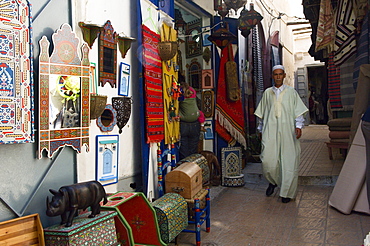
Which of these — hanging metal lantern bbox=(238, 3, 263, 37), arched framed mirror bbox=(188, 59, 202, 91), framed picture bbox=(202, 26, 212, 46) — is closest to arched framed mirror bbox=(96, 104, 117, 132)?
arched framed mirror bbox=(188, 59, 202, 91)

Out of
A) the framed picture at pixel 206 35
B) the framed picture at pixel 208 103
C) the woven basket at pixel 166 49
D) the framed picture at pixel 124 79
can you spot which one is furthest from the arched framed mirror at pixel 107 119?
the framed picture at pixel 206 35

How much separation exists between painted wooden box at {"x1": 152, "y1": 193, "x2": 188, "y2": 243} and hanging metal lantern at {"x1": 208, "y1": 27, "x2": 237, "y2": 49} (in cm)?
340

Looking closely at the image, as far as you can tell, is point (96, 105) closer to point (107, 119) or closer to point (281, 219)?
point (107, 119)

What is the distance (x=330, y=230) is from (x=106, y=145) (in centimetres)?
256

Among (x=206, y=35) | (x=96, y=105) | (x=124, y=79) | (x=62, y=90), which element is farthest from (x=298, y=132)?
(x=62, y=90)

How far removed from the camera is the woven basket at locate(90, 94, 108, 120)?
3168 millimetres

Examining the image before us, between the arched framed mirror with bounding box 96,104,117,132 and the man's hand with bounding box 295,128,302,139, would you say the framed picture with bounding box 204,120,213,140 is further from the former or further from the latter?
the arched framed mirror with bounding box 96,104,117,132

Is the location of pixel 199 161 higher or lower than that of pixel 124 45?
lower

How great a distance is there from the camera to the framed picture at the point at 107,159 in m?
3.47

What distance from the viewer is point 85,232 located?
8.19ft

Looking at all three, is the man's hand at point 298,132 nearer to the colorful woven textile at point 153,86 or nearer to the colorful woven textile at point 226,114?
the colorful woven textile at point 226,114

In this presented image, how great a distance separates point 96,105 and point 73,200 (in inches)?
37.3

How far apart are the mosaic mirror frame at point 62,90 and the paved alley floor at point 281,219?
65.1 inches

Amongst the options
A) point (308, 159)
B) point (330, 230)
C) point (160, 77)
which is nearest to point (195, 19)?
point (160, 77)
